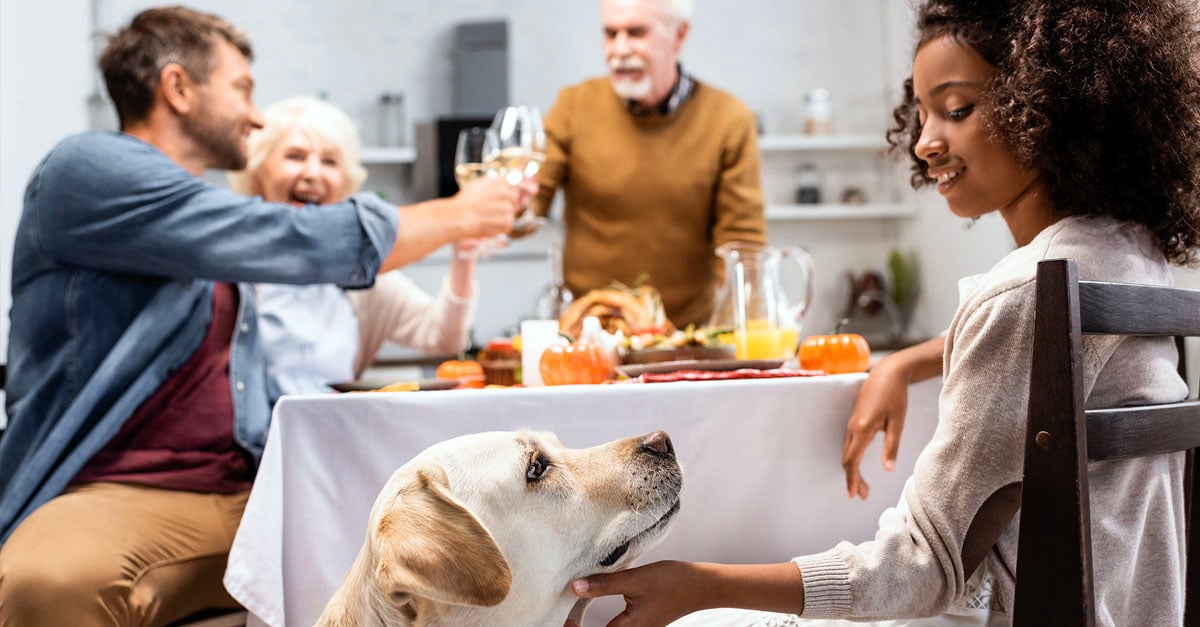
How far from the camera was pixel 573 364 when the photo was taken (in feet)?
5.00

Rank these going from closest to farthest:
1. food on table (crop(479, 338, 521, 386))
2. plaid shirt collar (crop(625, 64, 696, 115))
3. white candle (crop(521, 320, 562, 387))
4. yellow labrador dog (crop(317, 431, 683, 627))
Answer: yellow labrador dog (crop(317, 431, 683, 627)) < white candle (crop(521, 320, 562, 387)) < food on table (crop(479, 338, 521, 386)) < plaid shirt collar (crop(625, 64, 696, 115))

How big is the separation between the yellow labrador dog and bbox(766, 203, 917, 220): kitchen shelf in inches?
166

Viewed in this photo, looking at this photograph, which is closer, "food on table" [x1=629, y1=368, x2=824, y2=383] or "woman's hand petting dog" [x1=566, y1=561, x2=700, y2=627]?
"woman's hand petting dog" [x1=566, y1=561, x2=700, y2=627]

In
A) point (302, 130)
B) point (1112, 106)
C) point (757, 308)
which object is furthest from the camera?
point (302, 130)

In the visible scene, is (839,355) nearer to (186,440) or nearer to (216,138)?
(186,440)

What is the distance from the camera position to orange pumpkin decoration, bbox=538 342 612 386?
5.00 ft

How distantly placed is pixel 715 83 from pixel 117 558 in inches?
178

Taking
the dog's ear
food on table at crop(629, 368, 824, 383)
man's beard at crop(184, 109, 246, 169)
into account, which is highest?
man's beard at crop(184, 109, 246, 169)

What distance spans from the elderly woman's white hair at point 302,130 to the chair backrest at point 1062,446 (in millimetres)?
2011

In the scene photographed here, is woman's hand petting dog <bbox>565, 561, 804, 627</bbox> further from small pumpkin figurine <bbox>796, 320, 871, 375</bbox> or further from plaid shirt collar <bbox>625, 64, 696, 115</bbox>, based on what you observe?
plaid shirt collar <bbox>625, 64, 696, 115</bbox>

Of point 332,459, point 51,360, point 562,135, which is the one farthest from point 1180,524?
point 562,135

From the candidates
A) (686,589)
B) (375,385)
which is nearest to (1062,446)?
(686,589)

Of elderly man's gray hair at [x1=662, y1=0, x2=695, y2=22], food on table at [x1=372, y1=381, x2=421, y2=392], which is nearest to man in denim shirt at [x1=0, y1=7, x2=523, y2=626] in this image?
food on table at [x1=372, y1=381, x2=421, y2=392]

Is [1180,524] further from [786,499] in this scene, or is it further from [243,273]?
[243,273]
